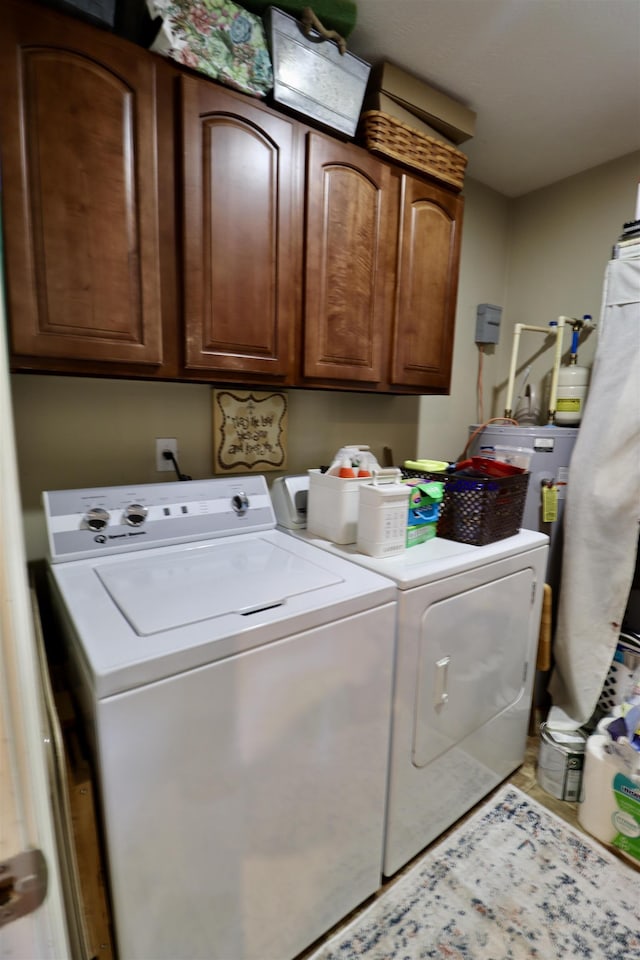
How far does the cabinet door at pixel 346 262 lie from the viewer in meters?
1.43

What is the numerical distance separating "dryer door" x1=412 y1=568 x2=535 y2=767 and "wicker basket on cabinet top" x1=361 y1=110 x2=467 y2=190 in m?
1.49

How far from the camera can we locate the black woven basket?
1444mm

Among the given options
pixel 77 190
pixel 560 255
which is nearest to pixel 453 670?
pixel 77 190

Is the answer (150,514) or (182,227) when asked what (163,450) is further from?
(182,227)

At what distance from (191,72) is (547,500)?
6.09 feet

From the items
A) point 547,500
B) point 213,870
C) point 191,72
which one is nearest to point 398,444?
point 547,500

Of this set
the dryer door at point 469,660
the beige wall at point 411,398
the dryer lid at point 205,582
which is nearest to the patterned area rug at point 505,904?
the dryer door at point 469,660

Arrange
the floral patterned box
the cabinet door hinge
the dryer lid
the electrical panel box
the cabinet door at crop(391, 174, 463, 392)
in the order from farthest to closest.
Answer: the electrical panel box
the cabinet door at crop(391, 174, 463, 392)
the floral patterned box
the dryer lid
the cabinet door hinge

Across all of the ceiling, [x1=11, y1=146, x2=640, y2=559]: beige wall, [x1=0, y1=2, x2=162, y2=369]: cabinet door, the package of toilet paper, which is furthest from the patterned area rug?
the ceiling

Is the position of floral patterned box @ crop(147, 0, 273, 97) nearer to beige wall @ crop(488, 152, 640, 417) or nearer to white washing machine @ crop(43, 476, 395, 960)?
white washing machine @ crop(43, 476, 395, 960)

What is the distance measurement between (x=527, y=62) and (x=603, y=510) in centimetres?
161

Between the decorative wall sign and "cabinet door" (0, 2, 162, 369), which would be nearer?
"cabinet door" (0, 2, 162, 369)

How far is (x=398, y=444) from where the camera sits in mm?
2268

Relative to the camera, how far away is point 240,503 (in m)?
1.52
